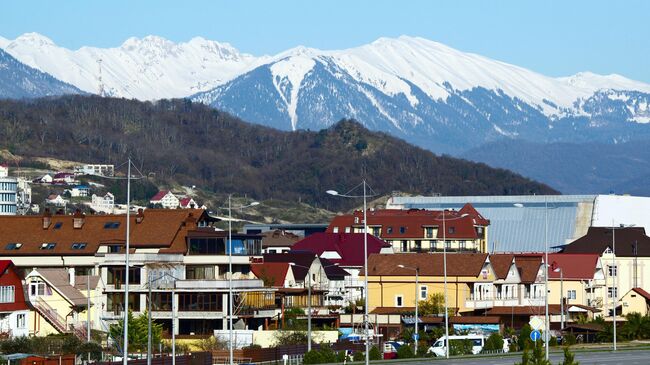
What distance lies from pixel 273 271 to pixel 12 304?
2567cm

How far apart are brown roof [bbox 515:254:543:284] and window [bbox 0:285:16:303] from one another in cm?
5039

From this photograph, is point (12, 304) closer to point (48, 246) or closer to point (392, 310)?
point (48, 246)

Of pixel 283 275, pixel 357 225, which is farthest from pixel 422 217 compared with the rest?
pixel 283 275

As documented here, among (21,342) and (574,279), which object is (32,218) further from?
(574,279)

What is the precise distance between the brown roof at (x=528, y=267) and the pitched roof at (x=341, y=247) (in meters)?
14.2

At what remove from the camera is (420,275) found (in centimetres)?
12325

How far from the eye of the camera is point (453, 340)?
312ft

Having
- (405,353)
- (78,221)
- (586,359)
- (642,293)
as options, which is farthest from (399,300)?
(586,359)

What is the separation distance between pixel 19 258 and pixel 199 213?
38.1 ft

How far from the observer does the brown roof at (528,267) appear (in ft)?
431

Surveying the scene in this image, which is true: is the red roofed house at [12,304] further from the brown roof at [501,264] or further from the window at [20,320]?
the brown roof at [501,264]

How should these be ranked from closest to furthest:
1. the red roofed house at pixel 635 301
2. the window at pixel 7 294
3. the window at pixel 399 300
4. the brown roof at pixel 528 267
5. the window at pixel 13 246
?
the window at pixel 7 294 < the window at pixel 13 246 < the window at pixel 399 300 < the brown roof at pixel 528 267 < the red roofed house at pixel 635 301

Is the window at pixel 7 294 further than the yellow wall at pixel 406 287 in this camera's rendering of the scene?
No

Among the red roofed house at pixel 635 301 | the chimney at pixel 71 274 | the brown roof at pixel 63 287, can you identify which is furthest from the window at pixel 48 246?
the red roofed house at pixel 635 301
